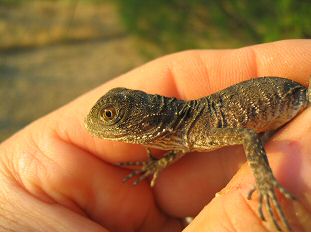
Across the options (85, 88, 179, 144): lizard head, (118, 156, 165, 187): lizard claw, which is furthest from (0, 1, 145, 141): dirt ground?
(85, 88, 179, 144): lizard head

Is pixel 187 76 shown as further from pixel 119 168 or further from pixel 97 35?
pixel 97 35

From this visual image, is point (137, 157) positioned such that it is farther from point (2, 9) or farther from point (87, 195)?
point (2, 9)

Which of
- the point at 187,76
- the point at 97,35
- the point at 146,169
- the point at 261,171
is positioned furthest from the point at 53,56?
the point at 261,171

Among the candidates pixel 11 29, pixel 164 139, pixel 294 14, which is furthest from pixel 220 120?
pixel 11 29

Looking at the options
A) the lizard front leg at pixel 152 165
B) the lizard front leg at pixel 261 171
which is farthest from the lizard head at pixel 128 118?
the lizard front leg at pixel 261 171

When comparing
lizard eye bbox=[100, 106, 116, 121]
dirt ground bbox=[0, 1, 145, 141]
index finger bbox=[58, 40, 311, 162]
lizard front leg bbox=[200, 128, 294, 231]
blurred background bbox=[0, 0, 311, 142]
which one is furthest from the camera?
dirt ground bbox=[0, 1, 145, 141]

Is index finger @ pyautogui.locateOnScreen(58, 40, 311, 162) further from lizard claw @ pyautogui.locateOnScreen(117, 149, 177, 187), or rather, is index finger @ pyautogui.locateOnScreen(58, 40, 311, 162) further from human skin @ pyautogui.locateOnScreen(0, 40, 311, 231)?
lizard claw @ pyautogui.locateOnScreen(117, 149, 177, 187)

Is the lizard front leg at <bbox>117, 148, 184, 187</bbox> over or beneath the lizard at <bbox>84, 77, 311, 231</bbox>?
beneath

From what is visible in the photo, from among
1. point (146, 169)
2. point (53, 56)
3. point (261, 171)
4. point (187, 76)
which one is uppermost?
point (53, 56)
